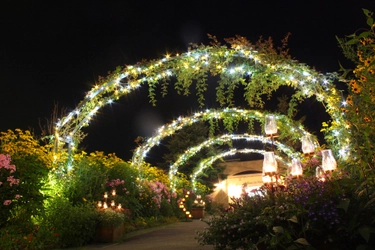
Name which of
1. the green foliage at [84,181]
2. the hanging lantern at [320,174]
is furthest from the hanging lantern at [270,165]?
the green foliage at [84,181]

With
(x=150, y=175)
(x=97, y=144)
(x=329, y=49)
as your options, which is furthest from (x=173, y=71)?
(x=97, y=144)

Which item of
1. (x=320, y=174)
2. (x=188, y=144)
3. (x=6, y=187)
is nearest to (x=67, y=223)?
(x=6, y=187)

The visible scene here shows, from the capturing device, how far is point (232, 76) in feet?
24.4

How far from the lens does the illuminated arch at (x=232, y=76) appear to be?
275 inches

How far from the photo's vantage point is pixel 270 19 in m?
9.83

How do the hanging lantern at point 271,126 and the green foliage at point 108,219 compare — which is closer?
the hanging lantern at point 271,126

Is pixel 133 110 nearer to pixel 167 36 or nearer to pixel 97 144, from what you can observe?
pixel 97 144

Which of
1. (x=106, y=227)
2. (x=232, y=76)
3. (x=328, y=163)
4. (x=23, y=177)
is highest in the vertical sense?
(x=232, y=76)

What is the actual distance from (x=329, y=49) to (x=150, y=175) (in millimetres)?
8344

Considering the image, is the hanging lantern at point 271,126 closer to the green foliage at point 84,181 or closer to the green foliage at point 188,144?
the green foliage at point 84,181

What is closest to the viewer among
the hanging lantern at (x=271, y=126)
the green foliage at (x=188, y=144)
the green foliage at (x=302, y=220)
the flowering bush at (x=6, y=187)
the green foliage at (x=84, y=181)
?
the green foliage at (x=302, y=220)

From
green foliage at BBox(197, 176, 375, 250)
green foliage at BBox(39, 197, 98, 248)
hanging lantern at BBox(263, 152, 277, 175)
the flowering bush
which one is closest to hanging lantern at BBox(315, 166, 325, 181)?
hanging lantern at BBox(263, 152, 277, 175)

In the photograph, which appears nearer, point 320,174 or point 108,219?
point 320,174

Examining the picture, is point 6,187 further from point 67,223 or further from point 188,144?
point 188,144
